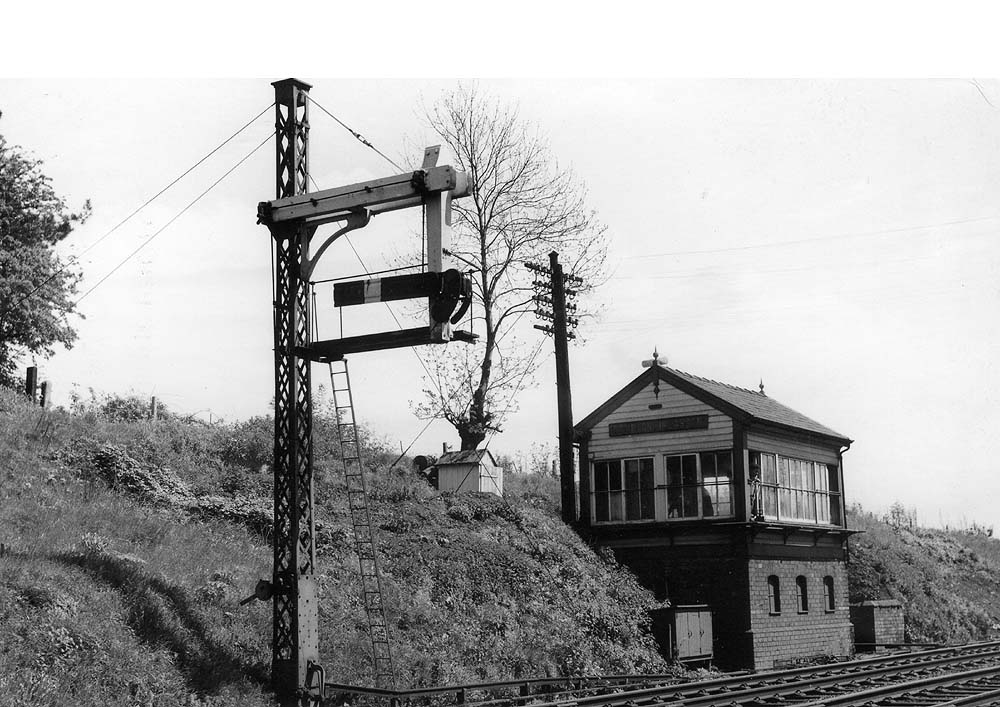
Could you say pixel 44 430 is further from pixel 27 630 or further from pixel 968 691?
pixel 968 691

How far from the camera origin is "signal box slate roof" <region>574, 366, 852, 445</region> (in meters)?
26.8

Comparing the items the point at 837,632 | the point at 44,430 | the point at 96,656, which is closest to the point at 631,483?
the point at 837,632

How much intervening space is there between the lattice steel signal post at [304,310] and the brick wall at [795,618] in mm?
13391

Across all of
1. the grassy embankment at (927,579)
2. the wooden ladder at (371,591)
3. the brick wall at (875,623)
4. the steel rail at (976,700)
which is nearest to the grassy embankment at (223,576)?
the wooden ladder at (371,591)

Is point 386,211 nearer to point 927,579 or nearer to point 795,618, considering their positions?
point 795,618

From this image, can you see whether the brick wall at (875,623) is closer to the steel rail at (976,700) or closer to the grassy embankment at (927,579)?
the grassy embankment at (927,579)

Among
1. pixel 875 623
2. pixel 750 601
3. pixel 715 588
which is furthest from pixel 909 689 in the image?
pixel 875 623

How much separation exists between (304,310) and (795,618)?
672 inches

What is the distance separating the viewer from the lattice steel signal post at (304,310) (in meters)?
15.0

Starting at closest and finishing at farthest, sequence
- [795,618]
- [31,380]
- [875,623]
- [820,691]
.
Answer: [820,691] → [795,618] → [31,380] → [875,623]

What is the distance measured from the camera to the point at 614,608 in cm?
2377

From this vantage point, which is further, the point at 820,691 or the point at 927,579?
the point at 927,579

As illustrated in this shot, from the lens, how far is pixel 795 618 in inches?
1073

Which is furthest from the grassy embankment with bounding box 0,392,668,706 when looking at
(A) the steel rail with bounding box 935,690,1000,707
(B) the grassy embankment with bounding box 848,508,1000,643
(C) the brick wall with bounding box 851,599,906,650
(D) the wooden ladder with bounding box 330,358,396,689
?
(B) the grassy embankment with bounding box 848,508,1000,643
